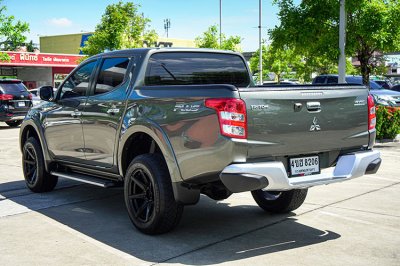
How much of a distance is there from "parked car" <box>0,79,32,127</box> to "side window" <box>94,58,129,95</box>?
14135 mm

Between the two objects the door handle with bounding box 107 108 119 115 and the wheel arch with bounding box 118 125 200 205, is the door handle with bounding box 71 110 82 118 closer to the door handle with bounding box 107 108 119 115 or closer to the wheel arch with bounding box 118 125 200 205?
the door handle with bounding box 107 108 119 115

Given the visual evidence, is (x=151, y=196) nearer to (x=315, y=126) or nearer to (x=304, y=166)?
(x=304, y=166)

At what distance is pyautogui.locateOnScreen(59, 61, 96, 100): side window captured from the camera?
6.67m

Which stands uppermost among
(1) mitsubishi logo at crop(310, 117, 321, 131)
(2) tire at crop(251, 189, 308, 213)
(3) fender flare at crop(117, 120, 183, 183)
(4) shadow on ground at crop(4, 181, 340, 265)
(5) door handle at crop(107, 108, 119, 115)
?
(5) door handle at crop(107, 108, 119, 115)

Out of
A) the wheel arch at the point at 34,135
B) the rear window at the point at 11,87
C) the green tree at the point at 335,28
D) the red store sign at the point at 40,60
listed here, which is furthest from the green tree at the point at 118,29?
the wheel arch at the point at 34,135

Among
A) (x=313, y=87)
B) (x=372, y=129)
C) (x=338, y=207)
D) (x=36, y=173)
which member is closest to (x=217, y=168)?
(x=313, y=87)

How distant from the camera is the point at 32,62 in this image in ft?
158

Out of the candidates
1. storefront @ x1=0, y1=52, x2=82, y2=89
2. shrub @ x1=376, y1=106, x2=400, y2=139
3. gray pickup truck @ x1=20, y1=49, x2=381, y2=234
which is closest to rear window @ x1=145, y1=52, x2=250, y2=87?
gray pickup truck @ x1=20, y1=49, x2=381, y2=234

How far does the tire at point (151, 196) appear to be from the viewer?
16.6 ft

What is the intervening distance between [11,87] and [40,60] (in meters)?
30.7

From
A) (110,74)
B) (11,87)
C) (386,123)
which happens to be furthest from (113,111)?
(11,87)

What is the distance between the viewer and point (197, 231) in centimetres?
555

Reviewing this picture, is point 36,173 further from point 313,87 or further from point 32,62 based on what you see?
point 32,62

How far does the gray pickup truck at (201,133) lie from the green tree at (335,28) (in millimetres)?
8971
